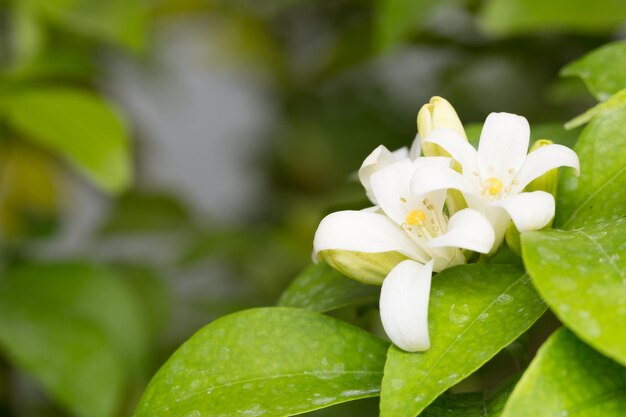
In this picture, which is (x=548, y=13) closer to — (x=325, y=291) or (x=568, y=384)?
(x=325, y=291)

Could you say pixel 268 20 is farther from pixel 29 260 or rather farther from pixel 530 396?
pixel 530 396

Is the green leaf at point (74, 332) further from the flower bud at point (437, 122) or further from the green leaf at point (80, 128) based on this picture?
the flower bud at point (437, 122)

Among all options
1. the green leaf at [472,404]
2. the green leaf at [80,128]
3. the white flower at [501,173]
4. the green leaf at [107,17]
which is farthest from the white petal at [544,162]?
the green leaf at [107,17]

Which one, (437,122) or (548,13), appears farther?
(548,13)

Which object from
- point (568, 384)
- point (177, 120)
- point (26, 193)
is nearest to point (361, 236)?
point (568, 384)

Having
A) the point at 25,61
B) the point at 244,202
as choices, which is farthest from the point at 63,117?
the point at 244,202
